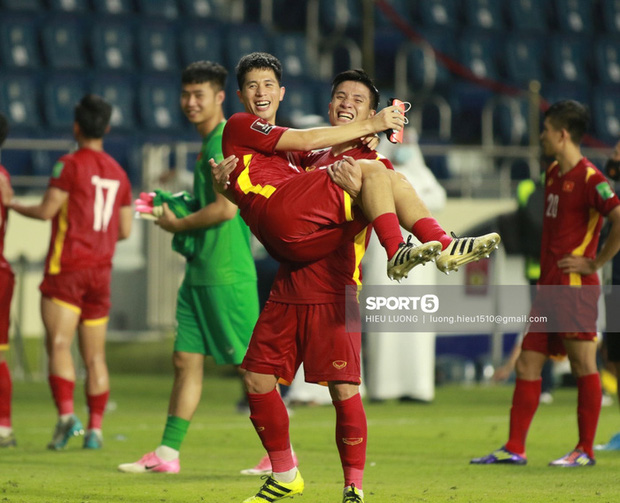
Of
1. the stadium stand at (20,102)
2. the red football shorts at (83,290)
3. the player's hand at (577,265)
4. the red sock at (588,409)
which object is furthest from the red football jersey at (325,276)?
the stadium stand at (20,102)

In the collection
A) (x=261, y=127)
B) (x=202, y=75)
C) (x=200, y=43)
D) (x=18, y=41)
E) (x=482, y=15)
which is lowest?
(x=261, y=127)

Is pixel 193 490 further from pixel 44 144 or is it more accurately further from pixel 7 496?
pixel 44 144

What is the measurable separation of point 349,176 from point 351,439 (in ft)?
3.38

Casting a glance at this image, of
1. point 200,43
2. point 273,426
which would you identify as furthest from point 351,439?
point 200,43

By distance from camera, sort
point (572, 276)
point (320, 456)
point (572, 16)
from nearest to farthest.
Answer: point (572, 276) → point (320, 456) → point (572, 16)

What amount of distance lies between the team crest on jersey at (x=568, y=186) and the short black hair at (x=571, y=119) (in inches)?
Answer: 9.4

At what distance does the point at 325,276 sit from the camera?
185 inches

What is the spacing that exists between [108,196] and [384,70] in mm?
10442

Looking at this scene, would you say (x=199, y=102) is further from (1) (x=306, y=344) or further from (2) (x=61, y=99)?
(2) (x=61, y=99)

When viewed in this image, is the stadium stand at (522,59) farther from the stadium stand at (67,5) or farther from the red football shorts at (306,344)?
the red football shorts at (306,344)

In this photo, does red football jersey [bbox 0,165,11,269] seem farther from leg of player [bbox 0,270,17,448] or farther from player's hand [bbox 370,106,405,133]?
player's hand [bbox 370,106,405,133]

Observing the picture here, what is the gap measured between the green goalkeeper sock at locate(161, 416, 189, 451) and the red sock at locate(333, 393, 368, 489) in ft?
5.51

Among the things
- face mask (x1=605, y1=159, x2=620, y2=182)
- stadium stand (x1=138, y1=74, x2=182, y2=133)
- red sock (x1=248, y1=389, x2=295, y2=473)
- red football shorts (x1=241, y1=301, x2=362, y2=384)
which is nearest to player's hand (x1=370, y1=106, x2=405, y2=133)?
red football shorts (x1=241, y1=301, x2=362, y2=384)

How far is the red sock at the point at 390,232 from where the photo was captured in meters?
4.37
